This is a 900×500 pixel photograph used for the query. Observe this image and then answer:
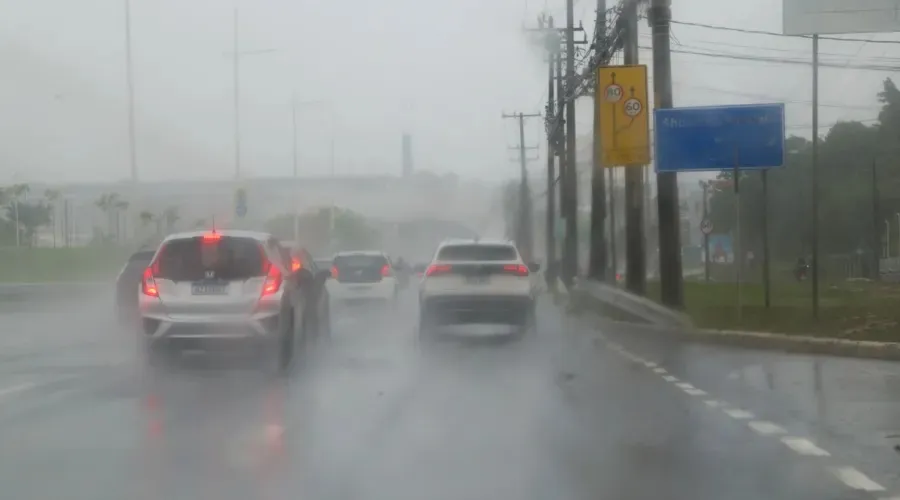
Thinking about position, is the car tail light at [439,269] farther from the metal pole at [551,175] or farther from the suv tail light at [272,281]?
the metal pole at [551,175]

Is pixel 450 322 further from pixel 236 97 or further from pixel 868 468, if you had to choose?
pixel 236 97

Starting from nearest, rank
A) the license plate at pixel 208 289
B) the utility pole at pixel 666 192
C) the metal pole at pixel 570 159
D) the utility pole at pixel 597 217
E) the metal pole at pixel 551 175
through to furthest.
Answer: the license plate at pixel 208 289 < the utility pole at pixel 666 192 < the utility pole at pixel 597 217 < the metal pole at pixel 570 159 < the metal pole at pixel 551 175

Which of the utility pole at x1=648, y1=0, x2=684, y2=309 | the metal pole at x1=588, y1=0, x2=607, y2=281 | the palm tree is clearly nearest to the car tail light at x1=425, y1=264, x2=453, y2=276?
the utility pole at x1=648, y1=0, x2=684, y2=309

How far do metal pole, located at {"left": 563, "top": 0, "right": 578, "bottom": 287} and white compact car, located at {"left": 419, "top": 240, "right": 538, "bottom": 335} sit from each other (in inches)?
903

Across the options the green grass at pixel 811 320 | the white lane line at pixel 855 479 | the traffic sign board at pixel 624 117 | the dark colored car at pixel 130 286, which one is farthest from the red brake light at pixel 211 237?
the traffic sign board at pixel 624 117

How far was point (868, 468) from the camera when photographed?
9344 millimetres

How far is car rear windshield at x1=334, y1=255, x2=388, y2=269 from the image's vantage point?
3681 centimetres

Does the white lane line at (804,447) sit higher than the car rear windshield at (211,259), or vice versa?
the car rear windshield at (211,259)

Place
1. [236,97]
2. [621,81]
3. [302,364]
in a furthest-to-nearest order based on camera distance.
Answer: [236,97]
[621,81]
[302,364]

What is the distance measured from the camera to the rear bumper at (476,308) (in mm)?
22094

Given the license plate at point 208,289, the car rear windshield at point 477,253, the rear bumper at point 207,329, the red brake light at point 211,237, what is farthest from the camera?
the car rear windshield at point 477,253

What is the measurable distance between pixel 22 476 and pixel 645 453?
4.43 metres

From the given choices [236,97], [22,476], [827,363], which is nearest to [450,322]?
[827,363]

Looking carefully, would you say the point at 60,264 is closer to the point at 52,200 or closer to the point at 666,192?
the point at 52,200
